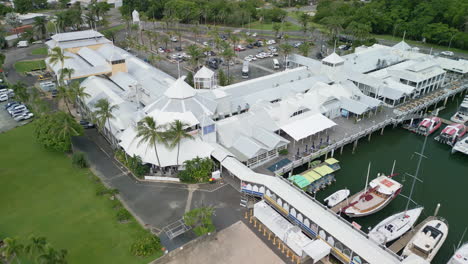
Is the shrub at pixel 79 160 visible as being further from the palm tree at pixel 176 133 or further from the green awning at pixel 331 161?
the green awning at pixel 331 161

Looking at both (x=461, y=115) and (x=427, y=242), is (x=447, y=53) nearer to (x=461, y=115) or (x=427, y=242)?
(x=461, y=115)

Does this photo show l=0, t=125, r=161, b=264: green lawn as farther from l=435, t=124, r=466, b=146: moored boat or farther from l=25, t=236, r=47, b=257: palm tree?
l=435, t=124, r=466, b=146: moored boat

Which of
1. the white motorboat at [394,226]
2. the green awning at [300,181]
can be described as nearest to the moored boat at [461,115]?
the white motorboat at [394,226]

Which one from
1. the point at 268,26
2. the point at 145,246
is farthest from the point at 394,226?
the point at 268,26

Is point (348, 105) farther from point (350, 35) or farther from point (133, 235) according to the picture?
point (350, 35)

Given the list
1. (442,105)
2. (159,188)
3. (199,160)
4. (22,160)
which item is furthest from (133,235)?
(442,105)

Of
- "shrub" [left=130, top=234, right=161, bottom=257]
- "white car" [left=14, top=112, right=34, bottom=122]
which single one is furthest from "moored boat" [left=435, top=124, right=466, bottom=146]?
"white car" [left=14, top=112, right=34, bottom=122]

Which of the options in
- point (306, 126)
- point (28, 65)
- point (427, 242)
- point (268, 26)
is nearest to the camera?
point (427, 242)
